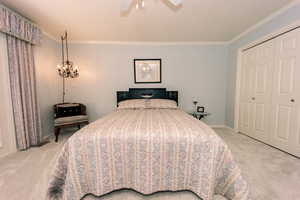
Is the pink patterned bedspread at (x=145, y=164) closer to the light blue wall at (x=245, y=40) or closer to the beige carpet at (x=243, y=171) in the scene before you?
the beige carpet at (x=243, y=171)

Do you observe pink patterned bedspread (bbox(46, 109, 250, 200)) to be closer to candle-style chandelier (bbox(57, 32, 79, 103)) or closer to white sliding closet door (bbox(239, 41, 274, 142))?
white sliding closet door (bbox(239, 41, 274, 142))

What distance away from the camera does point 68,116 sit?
3.03m

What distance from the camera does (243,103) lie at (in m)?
3.23

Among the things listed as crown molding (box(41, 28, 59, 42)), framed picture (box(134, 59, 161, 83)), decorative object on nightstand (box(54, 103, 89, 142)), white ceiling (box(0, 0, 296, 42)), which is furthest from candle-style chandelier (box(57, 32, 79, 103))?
framed picture (box(134, 59, 161, 83))

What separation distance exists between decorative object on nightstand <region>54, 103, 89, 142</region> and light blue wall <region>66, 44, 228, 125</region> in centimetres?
48

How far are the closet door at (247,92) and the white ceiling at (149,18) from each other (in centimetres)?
64

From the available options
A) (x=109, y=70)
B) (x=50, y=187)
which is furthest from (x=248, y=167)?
(x=109, y=70)

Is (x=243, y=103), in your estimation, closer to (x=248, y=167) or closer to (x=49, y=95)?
(x=248, y=167)

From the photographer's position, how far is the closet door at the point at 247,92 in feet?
9.75

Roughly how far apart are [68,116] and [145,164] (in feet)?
8.31

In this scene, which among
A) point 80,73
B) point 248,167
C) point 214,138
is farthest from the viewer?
point 80,73

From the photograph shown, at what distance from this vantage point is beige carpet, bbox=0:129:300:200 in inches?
52.9

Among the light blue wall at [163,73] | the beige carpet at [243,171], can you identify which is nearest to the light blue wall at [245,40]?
the light blue wall at [163,73]

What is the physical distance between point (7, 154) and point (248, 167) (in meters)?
3.71
